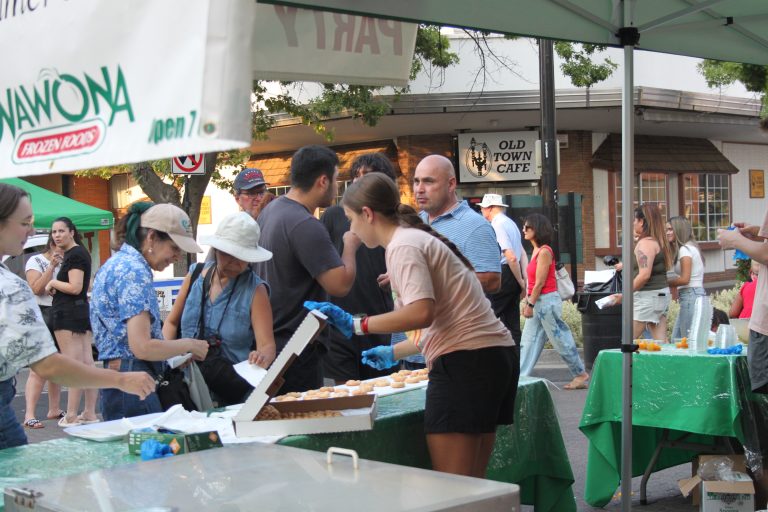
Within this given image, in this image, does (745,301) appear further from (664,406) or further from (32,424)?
(32,424)

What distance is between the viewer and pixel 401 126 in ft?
68.6

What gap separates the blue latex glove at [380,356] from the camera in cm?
389

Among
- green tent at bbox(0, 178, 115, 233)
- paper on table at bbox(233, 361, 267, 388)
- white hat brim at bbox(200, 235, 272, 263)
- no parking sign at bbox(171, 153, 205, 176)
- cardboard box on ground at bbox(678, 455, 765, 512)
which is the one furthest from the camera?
green tent at bbox(0, 178, 115, 233)

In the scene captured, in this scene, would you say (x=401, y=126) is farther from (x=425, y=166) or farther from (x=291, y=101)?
(x=425, y=166)

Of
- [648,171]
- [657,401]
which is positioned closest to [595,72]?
[648,171]

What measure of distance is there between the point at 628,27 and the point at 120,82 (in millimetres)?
3501

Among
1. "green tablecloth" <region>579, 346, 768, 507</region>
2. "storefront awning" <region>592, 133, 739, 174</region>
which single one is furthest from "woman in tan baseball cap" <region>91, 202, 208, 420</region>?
"storefront awning" <region>592, 133, 739, 174</region>

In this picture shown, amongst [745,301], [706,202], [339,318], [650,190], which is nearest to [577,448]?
[745,301]

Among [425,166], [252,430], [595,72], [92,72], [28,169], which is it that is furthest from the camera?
[595,72]

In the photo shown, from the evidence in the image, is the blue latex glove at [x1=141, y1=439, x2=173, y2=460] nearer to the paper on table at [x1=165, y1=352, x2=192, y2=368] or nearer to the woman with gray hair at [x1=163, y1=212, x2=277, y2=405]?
the paper on table at [x1=165, y1=352, x2=192, y2=368]

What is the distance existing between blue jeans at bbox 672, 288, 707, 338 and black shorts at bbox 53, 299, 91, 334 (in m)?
6.10

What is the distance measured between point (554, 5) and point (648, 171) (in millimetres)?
20339

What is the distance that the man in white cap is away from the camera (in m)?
7.31

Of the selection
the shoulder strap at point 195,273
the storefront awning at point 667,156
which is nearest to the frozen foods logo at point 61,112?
the shoulder strap at point 195,273
